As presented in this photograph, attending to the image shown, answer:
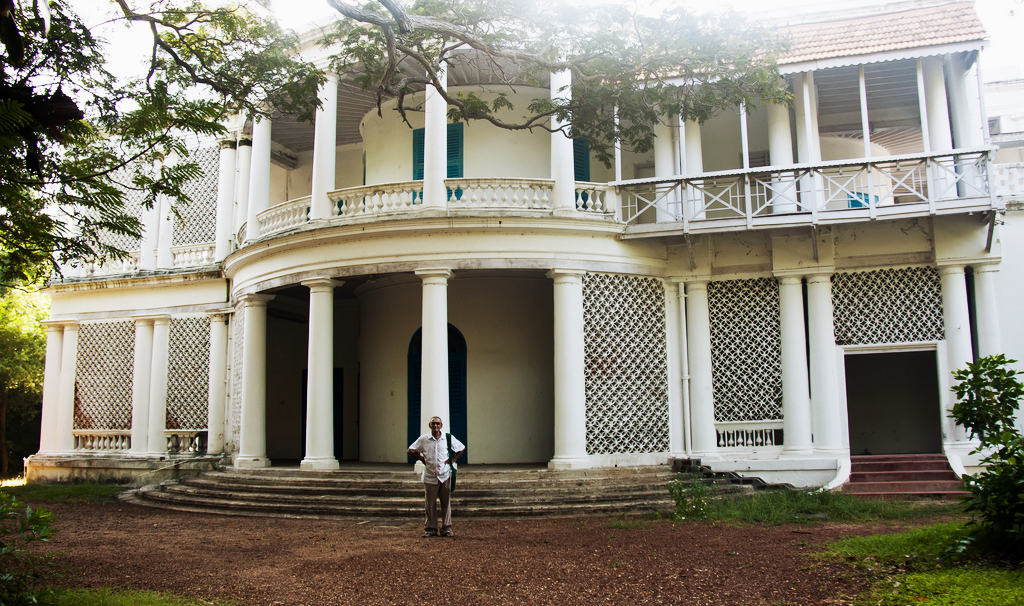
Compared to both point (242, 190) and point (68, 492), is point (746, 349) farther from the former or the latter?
point (68, 492)

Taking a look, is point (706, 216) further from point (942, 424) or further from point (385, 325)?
point (385, 325)

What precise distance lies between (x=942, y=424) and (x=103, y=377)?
16.8m

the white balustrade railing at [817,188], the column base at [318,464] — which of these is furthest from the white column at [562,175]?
the column base at [318,464]

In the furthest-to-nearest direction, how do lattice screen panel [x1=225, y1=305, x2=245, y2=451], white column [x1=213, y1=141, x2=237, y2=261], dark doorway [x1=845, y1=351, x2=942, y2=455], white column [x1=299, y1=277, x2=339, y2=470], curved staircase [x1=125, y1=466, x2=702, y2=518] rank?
1. white column [x1=213, y1=141, x2=237, y2=261]
2. dark doorway [x1=845, y1=351, x2=942, y2=455]
3. lattice screen panel [x1=225, y1=305, x2=245, y2=451]
4. white column [x1=299, y1=277, x2=339, y2=470]
5. curved staircase [x1=125, y1=466, x2=702, y2=518]

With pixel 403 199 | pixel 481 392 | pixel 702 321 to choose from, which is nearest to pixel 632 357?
pixel 702 321

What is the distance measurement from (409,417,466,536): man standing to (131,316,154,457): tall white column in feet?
32.9

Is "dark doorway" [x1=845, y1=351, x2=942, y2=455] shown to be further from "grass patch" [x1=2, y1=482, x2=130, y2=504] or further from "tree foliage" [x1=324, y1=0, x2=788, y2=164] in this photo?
"grass patch" [x1=2, y1=482, x2=130, y2=504]

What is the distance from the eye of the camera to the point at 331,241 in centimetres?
1311

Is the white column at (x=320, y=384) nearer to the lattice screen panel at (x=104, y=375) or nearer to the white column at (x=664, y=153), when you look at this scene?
the white column at (x=664, y=153)

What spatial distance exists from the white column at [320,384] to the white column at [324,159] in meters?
1.20

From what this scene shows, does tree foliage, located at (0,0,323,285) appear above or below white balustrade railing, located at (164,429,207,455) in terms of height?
above

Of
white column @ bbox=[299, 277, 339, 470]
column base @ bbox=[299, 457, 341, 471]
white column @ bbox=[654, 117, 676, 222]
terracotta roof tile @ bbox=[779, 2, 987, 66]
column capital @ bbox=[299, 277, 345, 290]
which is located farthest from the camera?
white column @ bbox=[654, 117, 676, 222]

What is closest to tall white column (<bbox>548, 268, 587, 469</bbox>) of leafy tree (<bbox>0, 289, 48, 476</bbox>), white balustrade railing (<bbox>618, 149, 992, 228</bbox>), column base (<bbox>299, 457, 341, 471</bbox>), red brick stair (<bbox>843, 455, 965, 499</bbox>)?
white balustrade railing (<bbox>618, 149, 992, 228</bbox>)

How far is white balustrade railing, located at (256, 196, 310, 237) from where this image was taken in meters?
13.7
